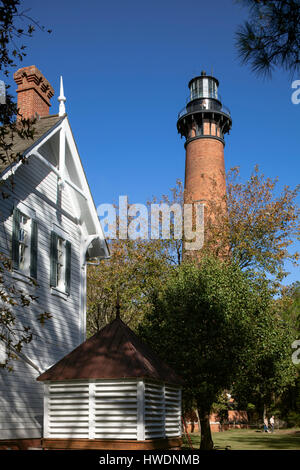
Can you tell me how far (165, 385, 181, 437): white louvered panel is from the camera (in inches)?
576

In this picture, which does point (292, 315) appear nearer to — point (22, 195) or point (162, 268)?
point (162, 268)

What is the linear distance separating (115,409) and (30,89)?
37.1 ft

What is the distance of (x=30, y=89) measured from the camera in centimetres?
1870

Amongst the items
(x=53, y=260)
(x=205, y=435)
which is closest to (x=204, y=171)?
(x=205, y=435)

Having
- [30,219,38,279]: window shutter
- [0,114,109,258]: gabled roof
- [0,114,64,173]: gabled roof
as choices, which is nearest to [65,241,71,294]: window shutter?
[0,114,109,258]: gabled roof

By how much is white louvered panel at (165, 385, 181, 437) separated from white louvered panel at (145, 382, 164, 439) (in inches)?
12.1

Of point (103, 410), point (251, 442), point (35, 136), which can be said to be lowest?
point (251, 442)

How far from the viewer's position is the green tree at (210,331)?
2167 cm

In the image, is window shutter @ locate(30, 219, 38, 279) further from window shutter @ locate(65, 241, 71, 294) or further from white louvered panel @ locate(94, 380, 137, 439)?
white louvered panel @ locate(94, 380, 137, 439)

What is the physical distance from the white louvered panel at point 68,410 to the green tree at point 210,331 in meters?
8.69

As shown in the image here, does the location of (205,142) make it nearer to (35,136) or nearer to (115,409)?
(35,136)

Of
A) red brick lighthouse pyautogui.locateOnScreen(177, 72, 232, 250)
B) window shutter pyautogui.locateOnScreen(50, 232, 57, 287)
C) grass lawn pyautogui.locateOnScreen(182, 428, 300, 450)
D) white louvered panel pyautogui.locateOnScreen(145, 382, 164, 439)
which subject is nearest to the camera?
white louvered panel pyautogui.locateOnScreen(145, 382, 164, 439)

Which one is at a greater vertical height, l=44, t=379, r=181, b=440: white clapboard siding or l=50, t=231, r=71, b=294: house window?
l=50, t=231, r=71, b=294: house window

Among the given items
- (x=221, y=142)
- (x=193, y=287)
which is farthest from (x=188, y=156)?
(x=193, y=287)
